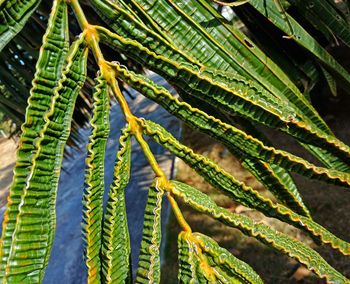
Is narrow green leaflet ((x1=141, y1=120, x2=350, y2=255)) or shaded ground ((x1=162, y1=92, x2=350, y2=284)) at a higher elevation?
narrow green leaflet ((x1=141, y1=120, x2=350, y2=255))

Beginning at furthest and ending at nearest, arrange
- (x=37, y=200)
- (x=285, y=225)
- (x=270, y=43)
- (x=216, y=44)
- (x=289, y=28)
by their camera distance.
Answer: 1. (x=285, y=225)
2. (x=270, y=43)
3. (x=289, y=28)
4. (x=216, y=44)
5. (x=37, y=200)

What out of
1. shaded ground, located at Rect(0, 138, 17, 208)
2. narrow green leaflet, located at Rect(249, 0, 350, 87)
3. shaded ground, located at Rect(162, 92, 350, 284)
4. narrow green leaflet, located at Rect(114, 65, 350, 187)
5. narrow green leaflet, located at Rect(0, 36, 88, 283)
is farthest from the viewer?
shaded ground, located at Rect(0, 138, 17, 208)

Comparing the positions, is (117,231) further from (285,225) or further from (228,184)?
(285,225)

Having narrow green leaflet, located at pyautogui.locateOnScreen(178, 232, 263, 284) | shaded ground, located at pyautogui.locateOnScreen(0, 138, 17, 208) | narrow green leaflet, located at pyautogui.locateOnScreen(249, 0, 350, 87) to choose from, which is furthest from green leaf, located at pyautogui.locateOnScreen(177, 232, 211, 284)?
shaded ground, located at pyautogui.locateOnScreen(0, 138, 17, 208)

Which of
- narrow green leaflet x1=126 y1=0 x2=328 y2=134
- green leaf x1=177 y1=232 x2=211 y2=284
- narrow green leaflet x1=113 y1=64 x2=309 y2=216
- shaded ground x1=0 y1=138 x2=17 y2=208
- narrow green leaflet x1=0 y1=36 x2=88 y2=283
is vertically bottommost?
shaded ground x1=0 y1=138 x2=17 y2=208

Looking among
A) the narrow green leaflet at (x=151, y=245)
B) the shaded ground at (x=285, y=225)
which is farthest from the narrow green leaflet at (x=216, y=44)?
the shaded ground at (x=285, y=225)

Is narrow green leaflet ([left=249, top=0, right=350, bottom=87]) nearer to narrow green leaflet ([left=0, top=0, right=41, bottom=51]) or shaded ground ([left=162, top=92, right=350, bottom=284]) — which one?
narrow green leaflet ([left=0, top=0, right=41, bottom=51])

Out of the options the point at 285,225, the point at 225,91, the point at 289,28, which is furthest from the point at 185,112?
the point at 285,225

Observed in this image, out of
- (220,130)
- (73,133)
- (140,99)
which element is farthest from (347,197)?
(140,99)
